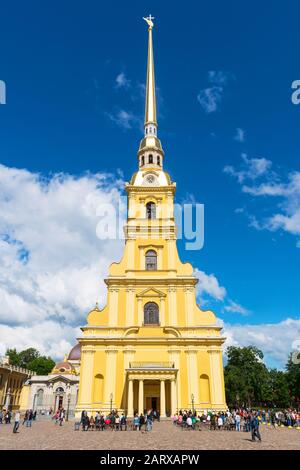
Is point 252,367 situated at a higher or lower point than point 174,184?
lower

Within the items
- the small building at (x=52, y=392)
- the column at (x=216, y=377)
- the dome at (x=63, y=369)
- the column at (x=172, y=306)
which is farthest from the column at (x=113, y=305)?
the dome at (x=63, y=369)

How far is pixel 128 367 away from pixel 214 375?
789 cm

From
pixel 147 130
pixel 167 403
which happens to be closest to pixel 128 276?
pixel 167 403

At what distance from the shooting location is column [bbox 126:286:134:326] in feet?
118

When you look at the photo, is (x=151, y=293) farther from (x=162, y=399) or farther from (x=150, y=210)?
(x=150, y=210)

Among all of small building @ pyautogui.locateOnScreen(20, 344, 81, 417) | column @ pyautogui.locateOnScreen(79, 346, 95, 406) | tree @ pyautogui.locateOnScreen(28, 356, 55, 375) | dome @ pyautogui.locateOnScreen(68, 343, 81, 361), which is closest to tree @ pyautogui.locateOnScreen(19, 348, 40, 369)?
tree @ pyautogui.locateOnScreen(28, 356, 55, 375)

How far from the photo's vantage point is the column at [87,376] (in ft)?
109

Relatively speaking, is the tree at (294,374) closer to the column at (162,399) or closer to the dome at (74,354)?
the column at (162,399)

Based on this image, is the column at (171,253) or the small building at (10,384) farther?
the small building at (10,384)

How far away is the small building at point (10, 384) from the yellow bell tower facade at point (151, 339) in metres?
26.8

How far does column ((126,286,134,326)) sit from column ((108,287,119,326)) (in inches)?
42.9

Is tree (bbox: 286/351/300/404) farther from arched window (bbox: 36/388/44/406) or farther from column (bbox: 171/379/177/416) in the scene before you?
arched window (bbox: 36/388/44/406)

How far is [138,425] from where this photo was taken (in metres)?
24.1
